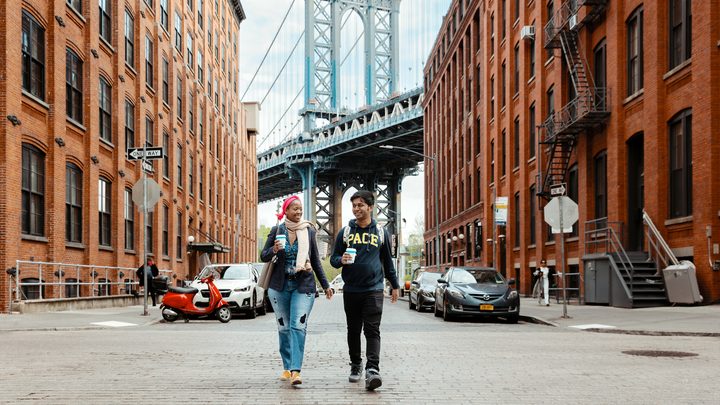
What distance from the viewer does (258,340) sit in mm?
13172

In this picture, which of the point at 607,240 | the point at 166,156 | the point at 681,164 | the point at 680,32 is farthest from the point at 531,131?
the point at 166,156

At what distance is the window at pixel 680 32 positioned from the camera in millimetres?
21219

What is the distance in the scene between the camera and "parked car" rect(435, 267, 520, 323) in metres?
18.8

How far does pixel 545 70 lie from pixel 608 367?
25738 millimetres

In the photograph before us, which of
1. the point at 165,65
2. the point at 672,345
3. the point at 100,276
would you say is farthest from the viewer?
the point at 165,65

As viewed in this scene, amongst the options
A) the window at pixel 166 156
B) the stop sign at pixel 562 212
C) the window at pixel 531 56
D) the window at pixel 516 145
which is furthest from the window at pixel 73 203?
the window at pixel 516 145

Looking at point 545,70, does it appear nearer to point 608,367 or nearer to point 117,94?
point 117,94

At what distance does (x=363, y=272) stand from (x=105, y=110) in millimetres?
22178

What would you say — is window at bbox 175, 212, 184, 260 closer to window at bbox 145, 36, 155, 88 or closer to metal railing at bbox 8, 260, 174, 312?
window at bbox 145, 36, 155, 88

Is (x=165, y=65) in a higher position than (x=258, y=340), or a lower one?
higher

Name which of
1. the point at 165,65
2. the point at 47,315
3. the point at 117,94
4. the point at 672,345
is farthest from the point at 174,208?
the point at 672,345

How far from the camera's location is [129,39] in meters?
31.5

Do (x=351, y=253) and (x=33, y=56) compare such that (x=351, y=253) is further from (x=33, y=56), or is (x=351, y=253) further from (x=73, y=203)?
(x=73, y=203)

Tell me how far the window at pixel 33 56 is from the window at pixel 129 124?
338 inches
